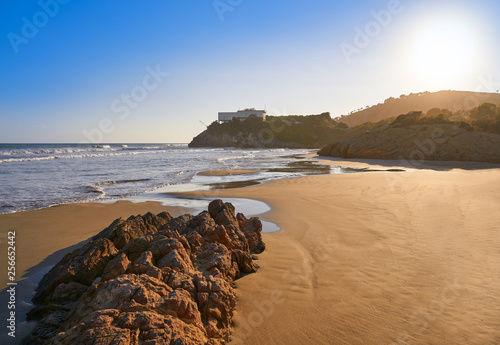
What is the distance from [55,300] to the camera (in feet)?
12.8

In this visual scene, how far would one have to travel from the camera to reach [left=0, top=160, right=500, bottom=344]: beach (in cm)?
339

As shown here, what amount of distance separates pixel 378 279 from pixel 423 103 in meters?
177

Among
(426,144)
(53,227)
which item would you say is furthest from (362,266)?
(426,144)

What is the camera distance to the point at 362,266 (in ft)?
16.4

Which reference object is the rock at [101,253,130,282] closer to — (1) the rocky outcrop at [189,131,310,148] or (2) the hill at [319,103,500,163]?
(2) the hill at [319,103,500,163]

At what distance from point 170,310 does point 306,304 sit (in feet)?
6.36

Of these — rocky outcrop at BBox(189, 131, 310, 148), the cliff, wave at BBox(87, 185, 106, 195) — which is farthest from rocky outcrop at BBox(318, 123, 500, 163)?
rocky outcrop at BBox(189, 131, 310, 148)

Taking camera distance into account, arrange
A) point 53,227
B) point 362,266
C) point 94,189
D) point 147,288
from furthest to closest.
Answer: point 94,189
point 53,227
point 362,266
point 147,288

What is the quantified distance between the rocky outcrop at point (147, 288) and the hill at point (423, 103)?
135173mm

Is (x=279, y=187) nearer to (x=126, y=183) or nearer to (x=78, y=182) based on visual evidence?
(x=126, y=183)

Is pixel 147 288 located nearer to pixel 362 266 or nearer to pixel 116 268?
pixel 116 268

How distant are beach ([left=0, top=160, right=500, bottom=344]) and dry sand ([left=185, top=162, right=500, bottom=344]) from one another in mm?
16

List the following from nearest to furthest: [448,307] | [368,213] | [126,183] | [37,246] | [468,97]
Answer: [448,307] < [37,246] < [368,213] < [126,183] < [468,97]

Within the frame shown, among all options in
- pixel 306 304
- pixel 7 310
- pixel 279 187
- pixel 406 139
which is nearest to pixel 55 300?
pixel 7 310
